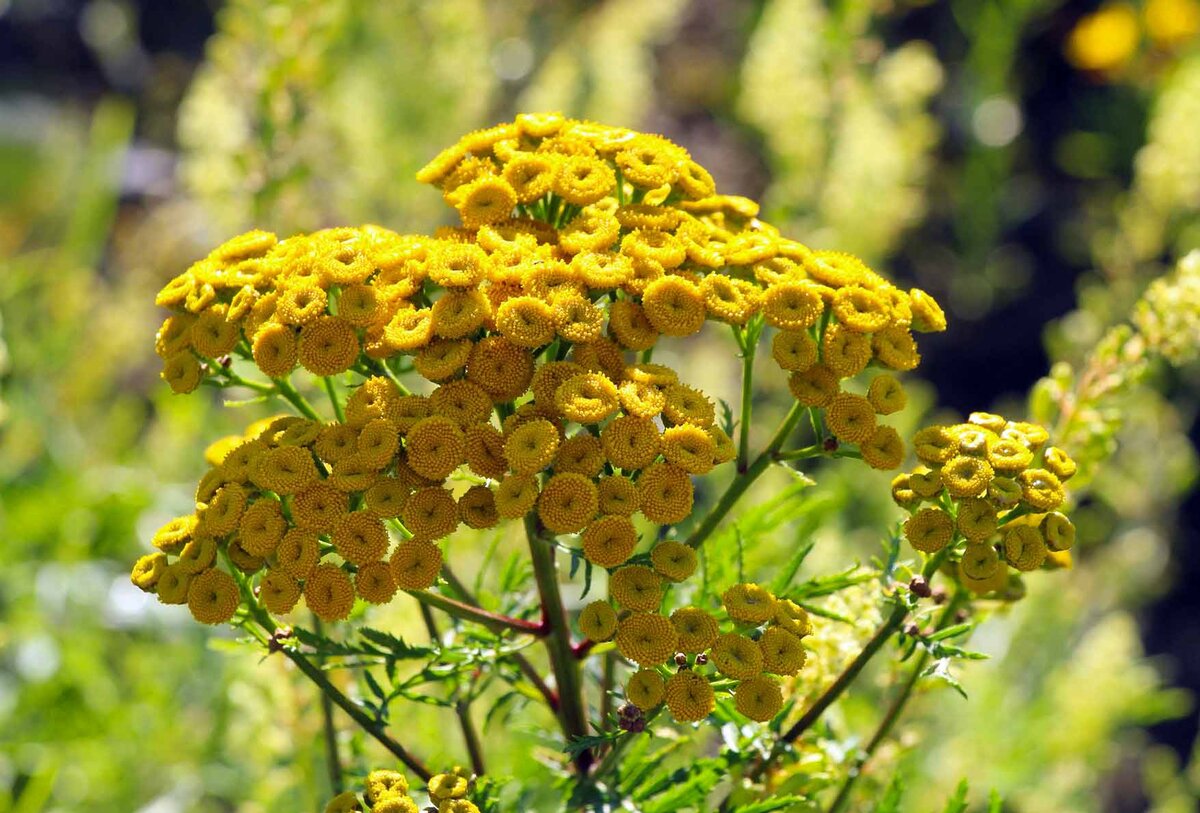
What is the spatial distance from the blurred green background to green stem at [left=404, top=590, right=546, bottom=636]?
1.92ft

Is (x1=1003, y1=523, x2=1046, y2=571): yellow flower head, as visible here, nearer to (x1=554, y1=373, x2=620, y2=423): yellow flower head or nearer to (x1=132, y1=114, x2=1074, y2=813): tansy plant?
(x1=132, y1=114, x2=1074, y2=813): tansy plant

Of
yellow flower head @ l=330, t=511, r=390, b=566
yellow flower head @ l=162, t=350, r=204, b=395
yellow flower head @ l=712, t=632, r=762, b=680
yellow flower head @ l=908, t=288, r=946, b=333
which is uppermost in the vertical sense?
yellow flower head @ l=162, t=350, r=204, b=395

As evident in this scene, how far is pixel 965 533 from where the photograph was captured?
4.64 feet

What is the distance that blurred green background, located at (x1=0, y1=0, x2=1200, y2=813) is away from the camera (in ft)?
10.2

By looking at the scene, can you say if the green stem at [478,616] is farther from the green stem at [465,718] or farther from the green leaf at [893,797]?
the green leaf at [893,797]

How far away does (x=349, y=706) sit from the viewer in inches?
57.9

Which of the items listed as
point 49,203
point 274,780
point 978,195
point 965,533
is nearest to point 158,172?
point 49,203

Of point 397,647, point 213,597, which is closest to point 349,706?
point 397,647

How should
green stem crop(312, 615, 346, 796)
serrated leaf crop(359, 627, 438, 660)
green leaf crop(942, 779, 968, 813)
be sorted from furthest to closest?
green stem crop(312, 615, 346, 796) → green leaf crop(942, 779, 968, 813) → serrated leaf crop(359, 627, 438, 660)

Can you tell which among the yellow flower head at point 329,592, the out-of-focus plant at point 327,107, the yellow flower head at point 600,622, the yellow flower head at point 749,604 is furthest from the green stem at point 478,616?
the out-of-focus plant at point 327,107

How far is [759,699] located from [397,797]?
413 millimetres

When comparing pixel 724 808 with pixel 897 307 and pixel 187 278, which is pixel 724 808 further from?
pixel 187 278

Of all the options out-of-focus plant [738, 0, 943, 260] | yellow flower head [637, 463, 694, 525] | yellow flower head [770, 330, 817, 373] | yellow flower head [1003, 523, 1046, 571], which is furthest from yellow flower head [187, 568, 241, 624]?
out-of-focus plant [738, 0, 943, 260]

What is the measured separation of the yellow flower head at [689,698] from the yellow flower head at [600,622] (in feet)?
0.29
